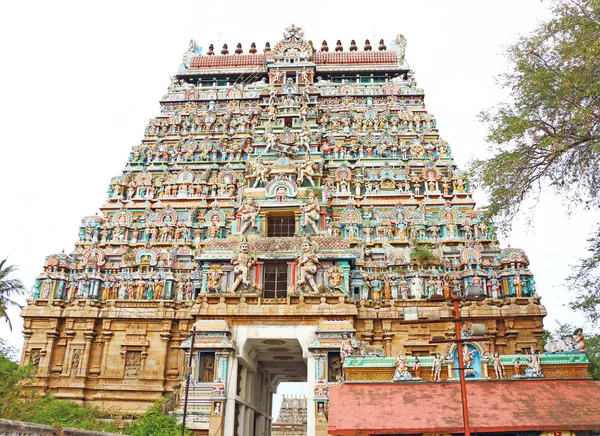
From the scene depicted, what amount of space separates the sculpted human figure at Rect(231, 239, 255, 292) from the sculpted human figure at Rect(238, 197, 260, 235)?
212 centimetres

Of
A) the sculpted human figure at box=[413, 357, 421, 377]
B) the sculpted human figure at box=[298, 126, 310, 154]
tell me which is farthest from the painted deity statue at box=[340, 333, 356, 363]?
the sculpted human figure at box=[298, 126, 310, 154]

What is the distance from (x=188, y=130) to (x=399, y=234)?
1826 centimetres

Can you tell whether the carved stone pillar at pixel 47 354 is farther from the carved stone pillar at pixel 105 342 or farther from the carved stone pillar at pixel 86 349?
the carved stone pillar at pixel 105 342

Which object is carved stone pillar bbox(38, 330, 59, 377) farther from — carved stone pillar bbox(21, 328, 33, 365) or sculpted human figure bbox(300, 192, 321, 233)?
sculpted human figure bbox(300, 192, 321, 233)

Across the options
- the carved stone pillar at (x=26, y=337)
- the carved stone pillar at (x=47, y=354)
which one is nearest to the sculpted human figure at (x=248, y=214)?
the carved stone pillar at (x=47, y=354)

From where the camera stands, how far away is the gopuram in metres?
20.4

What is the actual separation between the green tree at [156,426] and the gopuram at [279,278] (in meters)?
0.86

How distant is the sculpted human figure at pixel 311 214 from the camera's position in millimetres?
25516

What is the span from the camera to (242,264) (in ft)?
76.3

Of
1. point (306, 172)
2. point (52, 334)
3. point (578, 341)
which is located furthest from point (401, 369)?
point (52, 334)

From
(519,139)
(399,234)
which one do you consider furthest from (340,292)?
(519,139)

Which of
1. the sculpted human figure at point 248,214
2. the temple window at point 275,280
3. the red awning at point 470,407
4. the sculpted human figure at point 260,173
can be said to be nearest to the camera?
the red awning at point 470,407

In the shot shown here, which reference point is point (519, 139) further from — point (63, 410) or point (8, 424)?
point (63, 410)

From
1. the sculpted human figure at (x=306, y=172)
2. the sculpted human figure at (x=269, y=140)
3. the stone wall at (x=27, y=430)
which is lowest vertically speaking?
the stone wall at (x=27, y=430)
